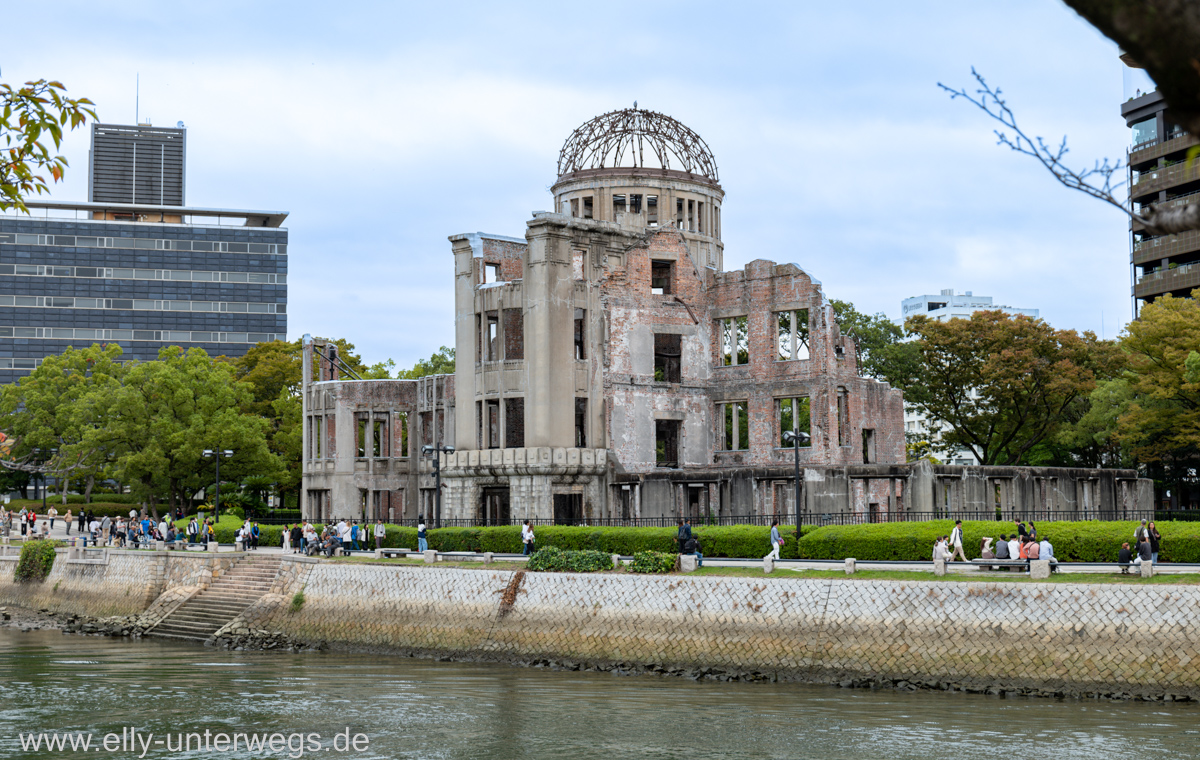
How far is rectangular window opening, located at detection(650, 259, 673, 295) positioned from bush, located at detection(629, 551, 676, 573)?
21.8 meters

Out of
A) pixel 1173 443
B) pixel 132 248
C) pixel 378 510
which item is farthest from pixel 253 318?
pixel 1173 443

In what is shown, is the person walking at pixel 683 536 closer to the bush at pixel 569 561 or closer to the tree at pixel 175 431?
the bush at pixel 569 561

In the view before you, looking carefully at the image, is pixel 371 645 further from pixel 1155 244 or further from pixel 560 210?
pixel 1155 244

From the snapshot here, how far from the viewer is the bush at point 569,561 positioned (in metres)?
35.9

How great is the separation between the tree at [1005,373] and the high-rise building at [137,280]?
7389cm

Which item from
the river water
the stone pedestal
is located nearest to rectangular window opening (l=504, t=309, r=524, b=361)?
the river water

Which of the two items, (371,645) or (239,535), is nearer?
(371,645)

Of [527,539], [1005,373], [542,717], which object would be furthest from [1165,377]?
[542,717]

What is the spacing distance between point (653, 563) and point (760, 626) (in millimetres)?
4305

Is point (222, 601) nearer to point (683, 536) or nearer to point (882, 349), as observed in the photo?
point (683, 536)

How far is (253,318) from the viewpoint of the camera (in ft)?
410

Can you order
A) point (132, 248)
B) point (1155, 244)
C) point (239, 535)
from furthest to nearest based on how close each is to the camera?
point (132, 248) < point (1155, 244) < point (239, 535)

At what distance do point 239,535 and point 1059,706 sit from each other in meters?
32.7

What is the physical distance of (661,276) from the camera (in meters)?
57.5
